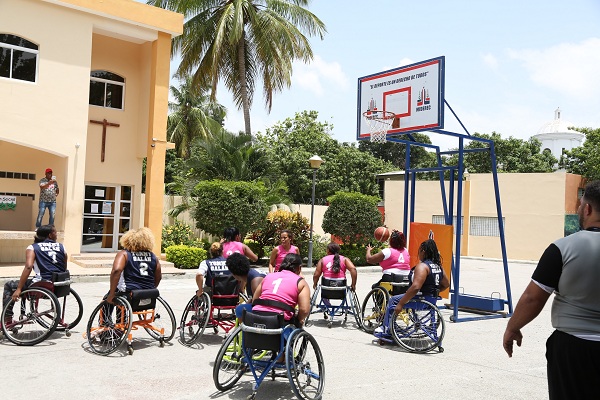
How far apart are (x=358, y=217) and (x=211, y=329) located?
13.1 m

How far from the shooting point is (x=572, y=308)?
3434 mm

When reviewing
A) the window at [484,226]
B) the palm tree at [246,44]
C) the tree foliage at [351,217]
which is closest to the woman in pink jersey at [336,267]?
the tree foliage at [351,217]

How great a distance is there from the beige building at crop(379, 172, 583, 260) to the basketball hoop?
20457 millimetres

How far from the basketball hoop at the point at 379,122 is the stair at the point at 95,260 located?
778 cm

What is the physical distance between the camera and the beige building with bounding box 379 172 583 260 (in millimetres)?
30203

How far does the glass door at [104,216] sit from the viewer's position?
1888 centimetres

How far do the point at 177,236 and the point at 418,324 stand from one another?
46.4 ft

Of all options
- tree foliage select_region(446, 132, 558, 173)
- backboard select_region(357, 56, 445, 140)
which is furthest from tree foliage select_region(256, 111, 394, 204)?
backboard select_region(357, 56, 445, 140)

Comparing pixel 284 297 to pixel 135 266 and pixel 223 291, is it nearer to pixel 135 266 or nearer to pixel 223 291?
pixel 223 291

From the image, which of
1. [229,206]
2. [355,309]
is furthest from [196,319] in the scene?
[229,206]

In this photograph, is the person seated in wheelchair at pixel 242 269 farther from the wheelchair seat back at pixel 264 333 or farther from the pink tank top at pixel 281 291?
the wheelchair seat back at pixel 264 333

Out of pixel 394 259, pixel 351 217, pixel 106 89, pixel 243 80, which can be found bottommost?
pixel 394 259

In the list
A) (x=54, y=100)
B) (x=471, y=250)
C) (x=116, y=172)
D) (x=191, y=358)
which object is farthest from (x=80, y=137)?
(x=471, y=250)

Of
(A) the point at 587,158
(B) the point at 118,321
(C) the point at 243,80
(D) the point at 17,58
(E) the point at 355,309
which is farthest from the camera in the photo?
(A) the point at 587,158
